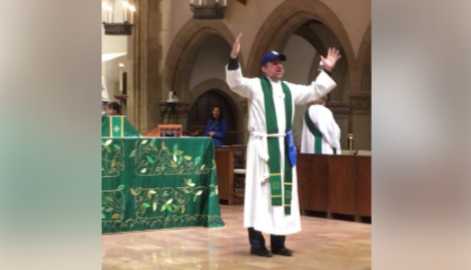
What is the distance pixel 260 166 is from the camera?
6535 mm

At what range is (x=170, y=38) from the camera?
17.5 m

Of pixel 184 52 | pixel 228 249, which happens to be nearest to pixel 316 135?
pixel 228 249

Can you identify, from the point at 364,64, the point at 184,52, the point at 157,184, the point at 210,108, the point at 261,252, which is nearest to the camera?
the point at 261,252

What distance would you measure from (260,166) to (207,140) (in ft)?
6.63

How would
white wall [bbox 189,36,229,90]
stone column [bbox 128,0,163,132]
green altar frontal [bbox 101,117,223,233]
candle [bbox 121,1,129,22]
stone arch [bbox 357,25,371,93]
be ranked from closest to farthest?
green altar frontal [bbox 101,117,223,233] < stone arch [bbox 357,25,371,93] < candle [bbox 121,1,129,22] < stone column [bbox 128,0,163,132] < white wall [bbox 189,36,229,90]

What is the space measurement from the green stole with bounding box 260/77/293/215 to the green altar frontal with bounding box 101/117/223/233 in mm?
1933

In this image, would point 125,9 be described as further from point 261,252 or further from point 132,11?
point 261,252

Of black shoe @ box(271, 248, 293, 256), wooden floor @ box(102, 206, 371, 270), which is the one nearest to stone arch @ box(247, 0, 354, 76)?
wooden floor @ box(102, 206, 371, 270)

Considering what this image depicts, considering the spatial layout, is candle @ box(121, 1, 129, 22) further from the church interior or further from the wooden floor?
the wooden floor

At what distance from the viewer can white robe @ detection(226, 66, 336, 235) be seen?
645 centimetres

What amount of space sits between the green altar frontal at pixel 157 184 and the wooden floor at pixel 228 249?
0.55 feet

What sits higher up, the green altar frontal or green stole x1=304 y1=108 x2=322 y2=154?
green stole x1=304 y1=108 x2=322 y2=154
